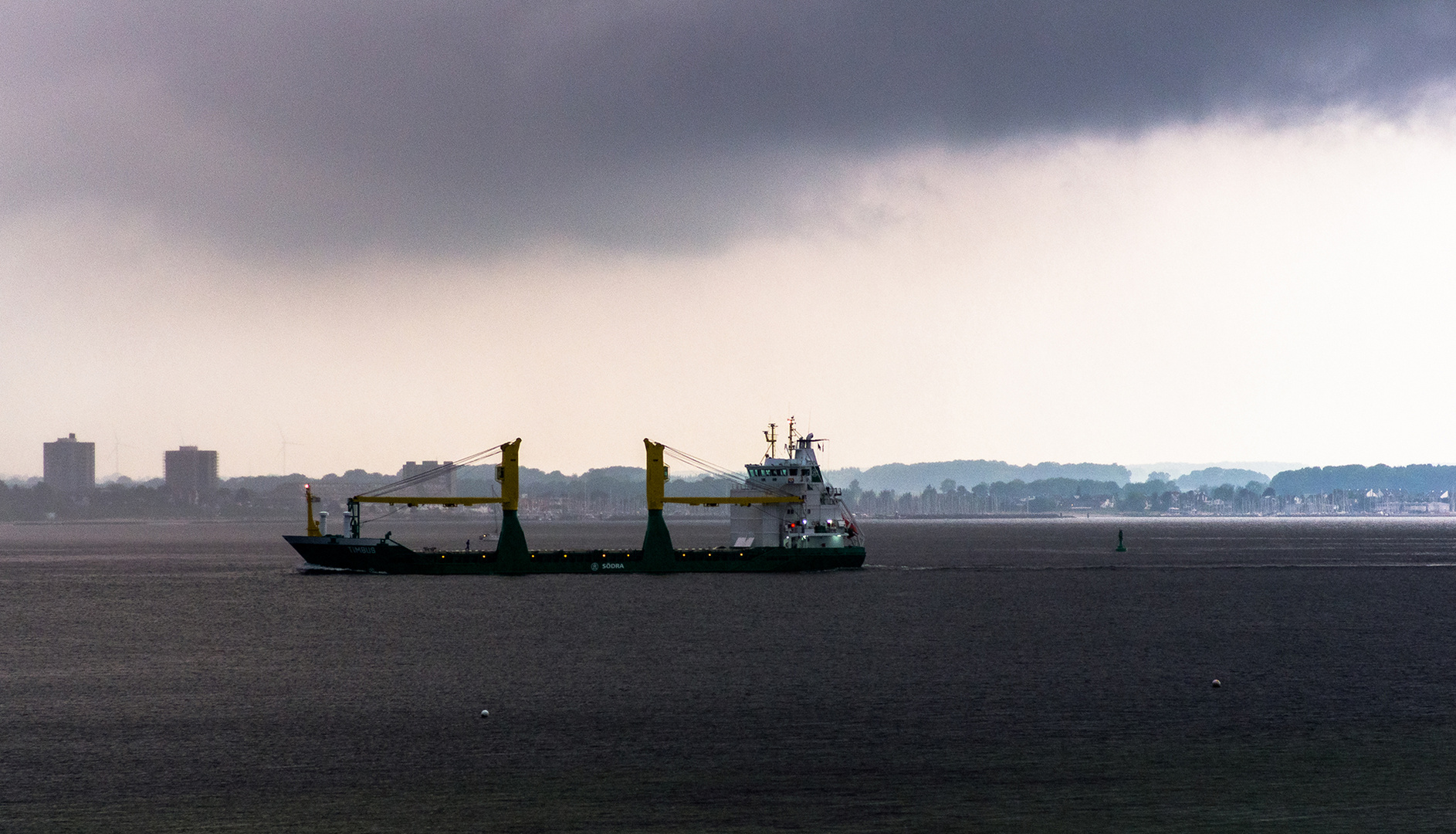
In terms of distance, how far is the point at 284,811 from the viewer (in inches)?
1246

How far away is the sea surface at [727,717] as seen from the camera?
3206cm

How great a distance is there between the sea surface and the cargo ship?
18203 mm

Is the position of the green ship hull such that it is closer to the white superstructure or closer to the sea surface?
the white superstructure

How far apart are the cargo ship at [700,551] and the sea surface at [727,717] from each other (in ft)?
59.7

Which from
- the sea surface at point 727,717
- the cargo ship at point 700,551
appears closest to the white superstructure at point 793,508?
the cargo ship at point 700,551

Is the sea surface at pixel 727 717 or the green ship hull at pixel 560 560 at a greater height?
the green ship hull at pixel 560 560

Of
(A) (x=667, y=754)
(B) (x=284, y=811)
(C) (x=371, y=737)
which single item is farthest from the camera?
(C) (x=371, y=737)

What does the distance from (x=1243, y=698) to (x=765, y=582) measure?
6555 centimetres

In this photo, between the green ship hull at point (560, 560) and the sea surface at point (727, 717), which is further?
the green ship hull at point (560, 560)

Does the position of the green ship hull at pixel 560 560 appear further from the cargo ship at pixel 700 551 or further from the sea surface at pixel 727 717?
the sea surface at pixel 727 717

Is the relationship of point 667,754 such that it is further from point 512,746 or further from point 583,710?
point 583,710

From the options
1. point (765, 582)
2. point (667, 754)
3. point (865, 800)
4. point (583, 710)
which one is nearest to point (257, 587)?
point (765, 582)

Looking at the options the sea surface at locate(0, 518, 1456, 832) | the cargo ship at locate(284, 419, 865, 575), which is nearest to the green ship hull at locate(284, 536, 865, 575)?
the cargo ship at locate(284, 419, 865, 575)

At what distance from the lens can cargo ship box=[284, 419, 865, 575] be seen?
367 feet
